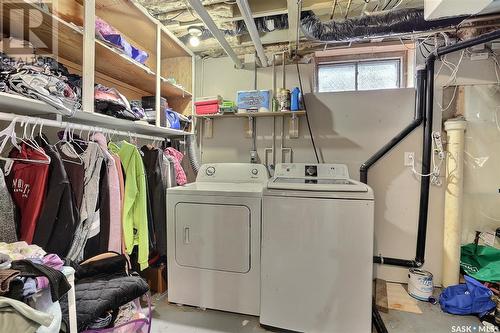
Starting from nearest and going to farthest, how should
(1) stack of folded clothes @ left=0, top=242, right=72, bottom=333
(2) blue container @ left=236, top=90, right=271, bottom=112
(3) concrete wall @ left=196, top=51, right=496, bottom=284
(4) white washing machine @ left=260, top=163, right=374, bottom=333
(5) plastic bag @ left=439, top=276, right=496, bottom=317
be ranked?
(1) stack of folded clothes @ left=0, top=242, right=72, bottom=333 < (4) white washing machine @ left=260, top=163, right=374, bottom=333 < (5) plastic bag @ left=439, top=276, right=496, bottom=317 < (3) concrete wall @ left=196, top=51, right=496, bottom=284 < (2) blue container @ left=236, top=90, right=271, bottom=112

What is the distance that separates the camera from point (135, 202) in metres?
1.89

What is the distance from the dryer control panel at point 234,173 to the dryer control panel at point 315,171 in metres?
0.19

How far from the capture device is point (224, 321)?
75.9 inches

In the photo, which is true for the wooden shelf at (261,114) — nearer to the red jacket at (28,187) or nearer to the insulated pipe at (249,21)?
the insulated pipe at (249,21)

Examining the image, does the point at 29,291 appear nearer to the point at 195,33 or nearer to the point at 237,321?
the point at 237,321

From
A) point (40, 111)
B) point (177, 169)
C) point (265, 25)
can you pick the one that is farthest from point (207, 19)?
point (177, 169)

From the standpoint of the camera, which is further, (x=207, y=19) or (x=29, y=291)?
(x=207, y=19)

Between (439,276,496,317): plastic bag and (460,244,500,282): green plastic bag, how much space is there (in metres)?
0.17

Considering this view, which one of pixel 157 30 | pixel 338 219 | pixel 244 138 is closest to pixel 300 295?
pixel 338 219

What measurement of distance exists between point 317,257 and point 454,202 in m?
1.60

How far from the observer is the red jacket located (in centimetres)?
133

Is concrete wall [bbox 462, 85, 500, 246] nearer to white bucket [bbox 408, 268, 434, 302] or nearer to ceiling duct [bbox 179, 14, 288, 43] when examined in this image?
white bucket [bbox 408, 268, 434, 302]

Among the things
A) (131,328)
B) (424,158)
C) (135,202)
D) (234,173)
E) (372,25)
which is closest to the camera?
(131,328)

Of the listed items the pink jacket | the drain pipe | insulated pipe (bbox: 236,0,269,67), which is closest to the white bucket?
the drain pipe
